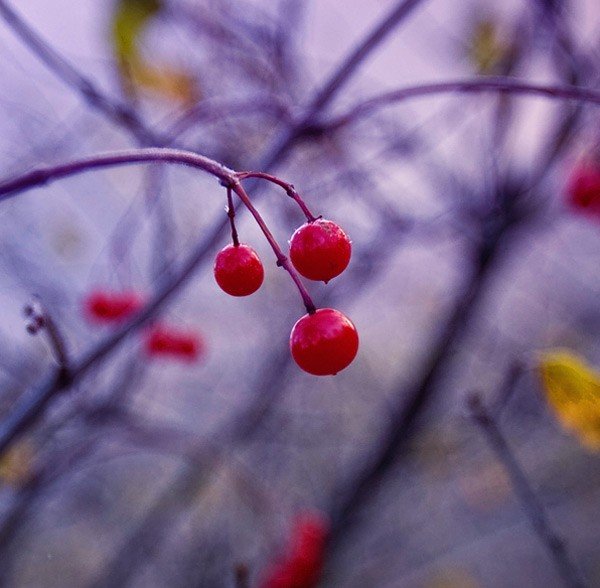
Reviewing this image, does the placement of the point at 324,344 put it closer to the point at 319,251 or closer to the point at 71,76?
the point at 319,251

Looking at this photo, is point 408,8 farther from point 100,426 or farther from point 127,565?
point 127,565

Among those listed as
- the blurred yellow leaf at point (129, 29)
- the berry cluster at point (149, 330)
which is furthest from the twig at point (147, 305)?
the blurred yellow leaf at point (129, 29)

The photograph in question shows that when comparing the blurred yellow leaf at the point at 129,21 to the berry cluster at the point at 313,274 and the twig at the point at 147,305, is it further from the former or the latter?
the berry cluster at the point at 313,274

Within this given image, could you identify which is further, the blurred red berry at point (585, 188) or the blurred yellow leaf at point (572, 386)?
the blurred red berry at point (585, 188)

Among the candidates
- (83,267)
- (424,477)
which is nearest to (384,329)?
(424,477)

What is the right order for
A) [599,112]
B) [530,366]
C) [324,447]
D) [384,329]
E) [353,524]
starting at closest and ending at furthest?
[530,366] → [599,112] → [353,524] → [324,447] → [384,329]

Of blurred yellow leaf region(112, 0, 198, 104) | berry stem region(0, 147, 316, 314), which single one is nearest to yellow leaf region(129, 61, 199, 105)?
blurred yellow leaf region(112, 0, 198, 104)
